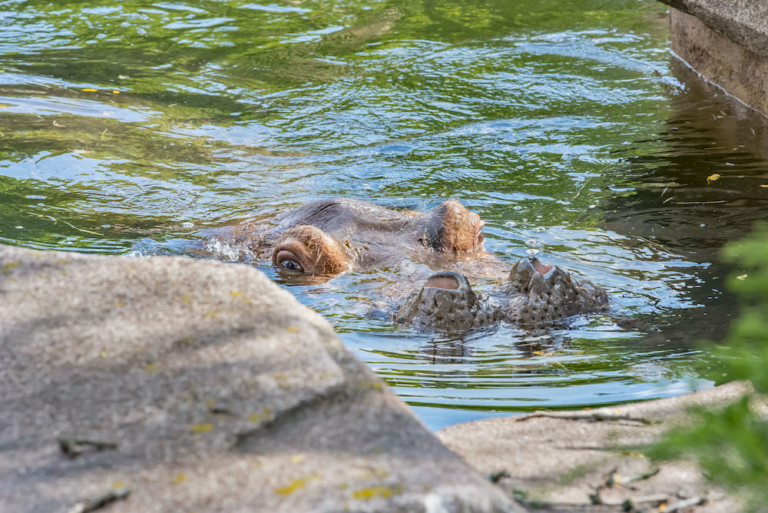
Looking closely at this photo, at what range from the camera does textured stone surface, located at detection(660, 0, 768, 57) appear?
301 inches

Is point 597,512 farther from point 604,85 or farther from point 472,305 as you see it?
point 604,85

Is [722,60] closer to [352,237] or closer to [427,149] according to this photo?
[427,149]

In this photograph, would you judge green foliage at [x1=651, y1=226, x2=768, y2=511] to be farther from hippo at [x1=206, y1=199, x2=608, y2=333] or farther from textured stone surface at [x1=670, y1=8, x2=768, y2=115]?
textured stone surface at [x1=670, y1=8, x2=768, y2=115]

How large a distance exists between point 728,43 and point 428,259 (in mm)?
5941

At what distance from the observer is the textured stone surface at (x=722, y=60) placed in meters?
9.08

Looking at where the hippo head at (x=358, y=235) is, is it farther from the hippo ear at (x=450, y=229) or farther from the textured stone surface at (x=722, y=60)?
the textured stone surface at (x=722, y=60)

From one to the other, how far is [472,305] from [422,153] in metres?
4.79

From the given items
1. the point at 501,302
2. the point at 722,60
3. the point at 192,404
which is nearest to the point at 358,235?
the point at 501,302

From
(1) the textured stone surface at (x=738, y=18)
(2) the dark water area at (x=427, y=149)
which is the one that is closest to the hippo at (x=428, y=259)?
(2) the dark water area at (x=427, y=149)

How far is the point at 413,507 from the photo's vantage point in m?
1.79

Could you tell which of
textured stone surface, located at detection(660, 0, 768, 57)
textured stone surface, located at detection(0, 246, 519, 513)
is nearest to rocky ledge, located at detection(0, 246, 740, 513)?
textured stone surface, located at detection(0, 246, 519, 513)

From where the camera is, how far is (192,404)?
2.12 meters

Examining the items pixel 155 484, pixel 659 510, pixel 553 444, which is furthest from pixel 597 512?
pixel 155 484

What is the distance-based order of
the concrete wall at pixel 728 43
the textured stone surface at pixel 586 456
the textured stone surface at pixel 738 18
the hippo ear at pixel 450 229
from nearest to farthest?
the textured stone surface at pixel 586 456, the hippo ear at pixel 450 229, the textured stone surface at pixel 738 18, the concrete wall at pixel 728 43
